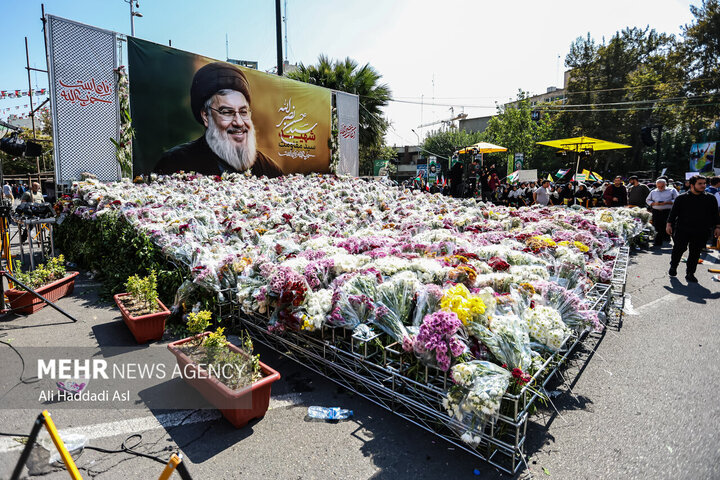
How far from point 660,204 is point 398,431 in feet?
35.6

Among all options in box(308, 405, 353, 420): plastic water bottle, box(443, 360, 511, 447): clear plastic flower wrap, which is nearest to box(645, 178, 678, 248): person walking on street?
box(443, 360, 511, 447): clear plastic flower wrap

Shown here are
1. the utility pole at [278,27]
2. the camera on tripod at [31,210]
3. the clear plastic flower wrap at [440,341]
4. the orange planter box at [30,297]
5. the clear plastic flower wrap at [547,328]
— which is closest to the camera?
the clear plastic flower wrap at [440,341]

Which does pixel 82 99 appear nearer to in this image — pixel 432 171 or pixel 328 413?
pixel 328 413

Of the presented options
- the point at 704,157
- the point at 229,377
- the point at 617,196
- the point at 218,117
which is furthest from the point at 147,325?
the point at 704,157

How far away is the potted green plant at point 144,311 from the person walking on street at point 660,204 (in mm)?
11723

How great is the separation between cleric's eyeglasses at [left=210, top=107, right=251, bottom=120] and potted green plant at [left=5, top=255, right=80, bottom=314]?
9.86 m

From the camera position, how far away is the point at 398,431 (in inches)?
115

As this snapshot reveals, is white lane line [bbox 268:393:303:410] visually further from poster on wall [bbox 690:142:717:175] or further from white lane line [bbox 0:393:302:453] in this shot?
poster on wall [bbox 690:142:717:175]

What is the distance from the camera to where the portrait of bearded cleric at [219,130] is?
1356 cm

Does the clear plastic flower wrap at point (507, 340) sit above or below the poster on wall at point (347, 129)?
below

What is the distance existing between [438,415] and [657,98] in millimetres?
40958

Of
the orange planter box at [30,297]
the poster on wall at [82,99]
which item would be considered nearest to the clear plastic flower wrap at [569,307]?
the orange planter box at [30,297]

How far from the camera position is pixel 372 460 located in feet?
8.59

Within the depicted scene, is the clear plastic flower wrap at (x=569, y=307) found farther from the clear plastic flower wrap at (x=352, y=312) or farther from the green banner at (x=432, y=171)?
the green banner at (x=432, y=171)
